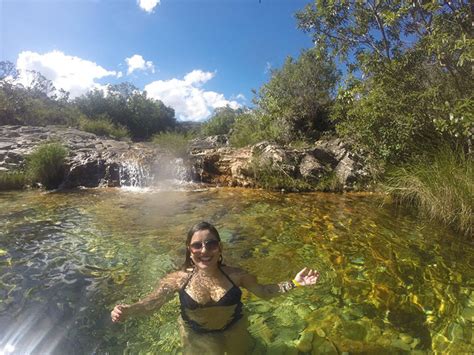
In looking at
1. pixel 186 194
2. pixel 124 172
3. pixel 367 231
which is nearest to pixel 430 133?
pixel 367 231

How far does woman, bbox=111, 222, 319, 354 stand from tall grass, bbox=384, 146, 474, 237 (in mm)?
4087

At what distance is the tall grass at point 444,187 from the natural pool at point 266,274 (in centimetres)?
29

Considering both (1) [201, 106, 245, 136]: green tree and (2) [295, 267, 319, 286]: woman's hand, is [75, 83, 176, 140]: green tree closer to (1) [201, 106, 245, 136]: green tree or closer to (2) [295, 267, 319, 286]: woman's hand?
(1) [201, 106, 245, 136]: green tree

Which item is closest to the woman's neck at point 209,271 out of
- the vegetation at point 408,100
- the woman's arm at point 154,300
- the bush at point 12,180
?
the woman's arm at point 154,300

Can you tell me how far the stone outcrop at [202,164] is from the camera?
10406mm

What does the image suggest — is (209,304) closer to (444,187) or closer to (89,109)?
(444,187)

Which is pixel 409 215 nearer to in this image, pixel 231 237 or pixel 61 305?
pixel 231 237

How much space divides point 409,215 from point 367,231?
1.44 meters

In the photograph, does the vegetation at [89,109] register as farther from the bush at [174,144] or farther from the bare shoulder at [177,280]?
the bare shoulder at [177,280]

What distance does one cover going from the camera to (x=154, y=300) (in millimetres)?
2805

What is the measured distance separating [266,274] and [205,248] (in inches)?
77.2

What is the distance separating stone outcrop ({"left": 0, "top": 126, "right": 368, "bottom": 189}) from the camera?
34.1 feet

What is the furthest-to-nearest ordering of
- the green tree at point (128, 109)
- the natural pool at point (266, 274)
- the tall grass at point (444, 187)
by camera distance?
the green tree at point (128, 109) → the tall grass at point (444, 187) → the natural pool at point (266, 274)

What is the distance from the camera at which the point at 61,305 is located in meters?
3.55
